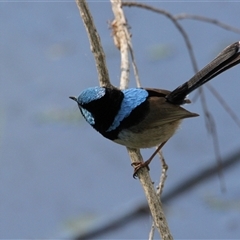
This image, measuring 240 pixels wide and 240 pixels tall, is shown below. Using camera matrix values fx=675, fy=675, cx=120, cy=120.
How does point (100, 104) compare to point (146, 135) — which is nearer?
point (100, 104)

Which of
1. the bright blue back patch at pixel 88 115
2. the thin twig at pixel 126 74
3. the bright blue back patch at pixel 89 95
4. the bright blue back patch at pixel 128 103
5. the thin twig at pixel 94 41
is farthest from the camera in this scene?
the bright blue back patch at pixel 128 103

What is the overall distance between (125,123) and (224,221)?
212 centimetres

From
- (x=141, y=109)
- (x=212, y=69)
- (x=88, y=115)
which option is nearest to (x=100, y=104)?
(x=88, y=115)

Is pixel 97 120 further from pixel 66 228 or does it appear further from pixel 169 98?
pixel 66 228

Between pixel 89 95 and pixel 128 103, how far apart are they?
30cm

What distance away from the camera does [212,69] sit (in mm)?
3332

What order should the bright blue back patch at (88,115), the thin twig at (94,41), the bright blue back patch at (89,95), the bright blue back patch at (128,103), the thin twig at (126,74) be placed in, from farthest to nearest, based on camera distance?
the bright blue back patch at (128,103), the bright blue back patch at (88,115), the bright blue back patch at (89,95), the thin twig at (94,41), the thin twig at (126,74)

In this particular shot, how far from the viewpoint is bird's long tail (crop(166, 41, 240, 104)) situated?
3.26 meters

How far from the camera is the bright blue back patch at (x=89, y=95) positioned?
A: 3166 millimetres

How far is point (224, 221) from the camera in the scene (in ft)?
17.2

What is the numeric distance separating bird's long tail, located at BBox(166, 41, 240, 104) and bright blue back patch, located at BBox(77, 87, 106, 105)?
0.50m

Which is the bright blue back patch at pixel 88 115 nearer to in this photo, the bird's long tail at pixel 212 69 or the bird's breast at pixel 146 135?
the bird's breast at pixel 146 135

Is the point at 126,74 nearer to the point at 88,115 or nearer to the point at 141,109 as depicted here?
the point at 141,109

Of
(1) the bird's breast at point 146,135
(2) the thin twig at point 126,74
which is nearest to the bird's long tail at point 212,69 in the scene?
(1) the bird's breast at point 146,135
